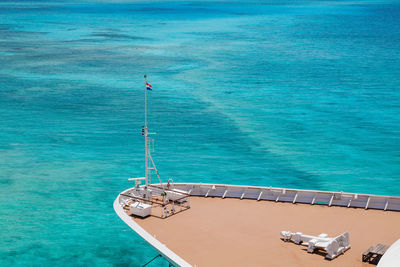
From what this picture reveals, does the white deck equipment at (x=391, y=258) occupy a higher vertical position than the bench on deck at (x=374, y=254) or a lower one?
higher

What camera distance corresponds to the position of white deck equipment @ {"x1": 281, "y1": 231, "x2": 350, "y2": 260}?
72.8 feet

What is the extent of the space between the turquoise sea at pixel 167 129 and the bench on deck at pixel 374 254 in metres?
16.2

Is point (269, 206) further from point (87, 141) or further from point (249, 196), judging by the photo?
point (87, 141)

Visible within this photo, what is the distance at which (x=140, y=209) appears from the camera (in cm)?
2694

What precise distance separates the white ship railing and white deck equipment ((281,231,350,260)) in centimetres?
489

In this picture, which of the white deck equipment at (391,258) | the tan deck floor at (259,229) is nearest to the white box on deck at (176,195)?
the tan deck floor at (259,229)

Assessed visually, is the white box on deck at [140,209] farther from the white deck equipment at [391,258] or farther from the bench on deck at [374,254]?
the white deck equipment at [391,258]

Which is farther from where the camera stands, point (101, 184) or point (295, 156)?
point (295, 156)

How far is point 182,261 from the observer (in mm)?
21781

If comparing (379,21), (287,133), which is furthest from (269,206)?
(379,21)

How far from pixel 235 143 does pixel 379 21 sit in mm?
155772

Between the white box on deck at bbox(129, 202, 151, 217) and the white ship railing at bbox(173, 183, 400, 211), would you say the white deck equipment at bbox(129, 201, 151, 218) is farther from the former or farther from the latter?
the white ship railing at bbox(173, 183, 400, 211)

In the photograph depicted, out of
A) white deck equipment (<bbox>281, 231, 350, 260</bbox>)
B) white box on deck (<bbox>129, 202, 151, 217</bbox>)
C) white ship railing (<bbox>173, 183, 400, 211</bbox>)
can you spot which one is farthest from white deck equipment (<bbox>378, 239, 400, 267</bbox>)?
white box on deck (<bbox>129, 202, 151, 217</bbox>)

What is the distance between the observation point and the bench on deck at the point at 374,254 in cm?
2162
